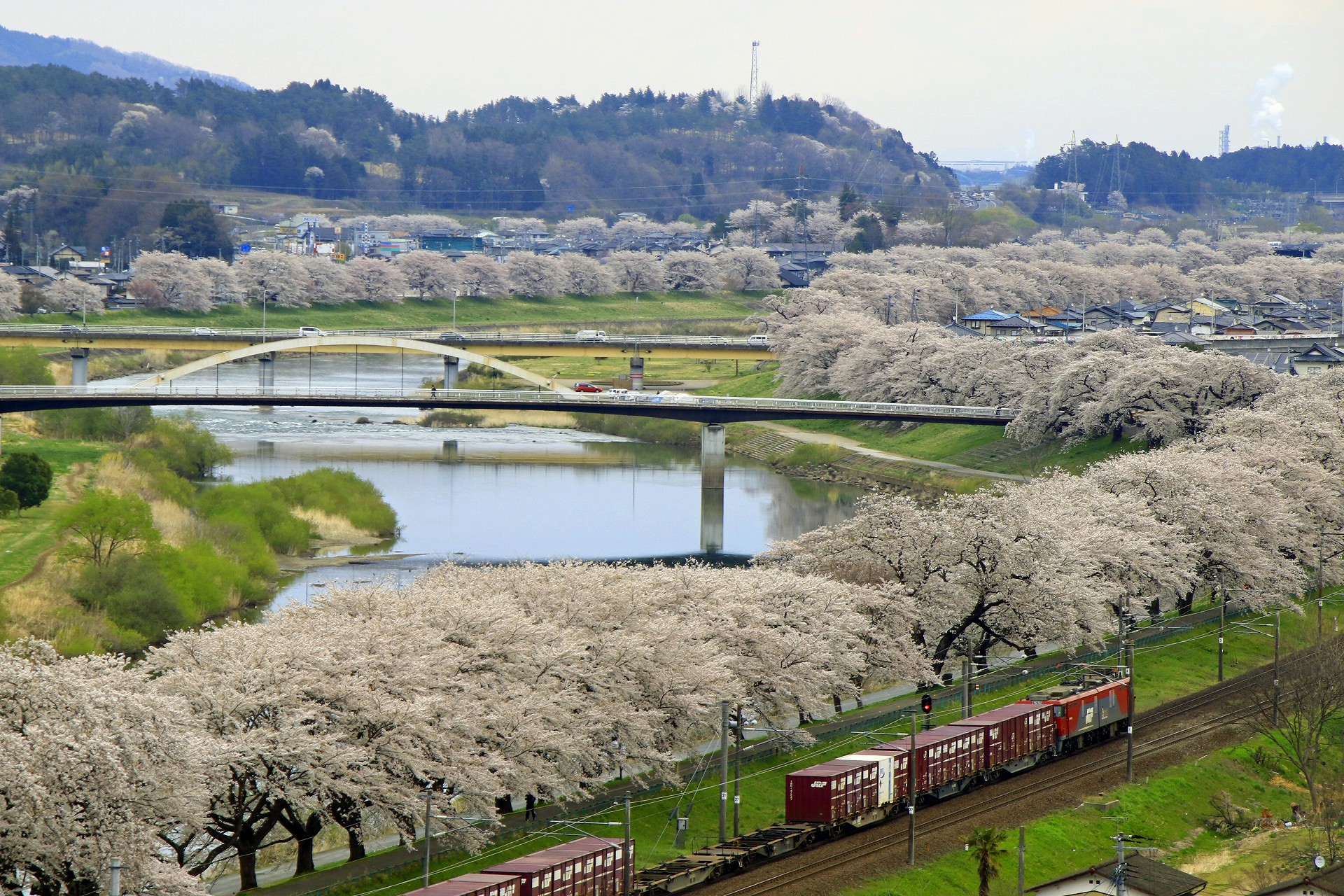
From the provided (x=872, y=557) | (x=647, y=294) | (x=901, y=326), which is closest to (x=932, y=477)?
(x=901, y=326)

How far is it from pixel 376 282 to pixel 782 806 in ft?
376

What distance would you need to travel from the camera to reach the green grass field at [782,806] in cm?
2716

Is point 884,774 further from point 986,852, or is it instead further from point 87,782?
point 87,782

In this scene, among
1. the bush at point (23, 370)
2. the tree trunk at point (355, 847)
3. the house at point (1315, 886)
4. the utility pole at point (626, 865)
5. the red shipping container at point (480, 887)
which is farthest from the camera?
the bush at point (23, 370)

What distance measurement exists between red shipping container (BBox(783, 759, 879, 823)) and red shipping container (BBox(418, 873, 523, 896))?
6.85 m

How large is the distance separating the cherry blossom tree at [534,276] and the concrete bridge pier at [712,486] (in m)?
76.9

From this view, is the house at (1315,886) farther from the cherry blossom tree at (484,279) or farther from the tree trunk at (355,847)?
the cherry blossom tree at (484,279)

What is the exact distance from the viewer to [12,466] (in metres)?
56.3

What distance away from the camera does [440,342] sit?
106 meters

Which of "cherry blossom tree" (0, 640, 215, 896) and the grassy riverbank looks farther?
the grassy riverbank

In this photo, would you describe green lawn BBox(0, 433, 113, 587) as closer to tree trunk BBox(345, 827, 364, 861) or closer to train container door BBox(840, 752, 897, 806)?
tree trunk BBox(345, 827, 364, 861)

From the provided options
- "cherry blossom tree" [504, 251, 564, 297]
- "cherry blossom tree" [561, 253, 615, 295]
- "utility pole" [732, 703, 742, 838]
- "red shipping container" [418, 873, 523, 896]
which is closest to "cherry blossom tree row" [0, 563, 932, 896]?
"utility pole" [732, 703, 742, 838]

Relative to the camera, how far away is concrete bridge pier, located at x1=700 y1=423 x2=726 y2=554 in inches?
2577

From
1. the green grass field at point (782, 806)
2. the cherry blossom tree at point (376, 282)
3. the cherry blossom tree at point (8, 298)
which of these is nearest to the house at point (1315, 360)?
the green grass field at point (782, 806)
